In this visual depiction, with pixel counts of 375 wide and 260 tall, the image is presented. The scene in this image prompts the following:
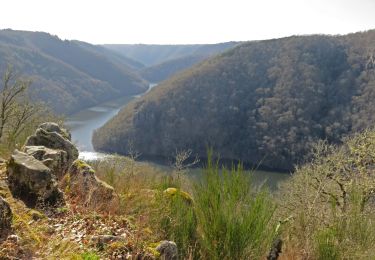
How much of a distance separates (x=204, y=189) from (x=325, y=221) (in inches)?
118

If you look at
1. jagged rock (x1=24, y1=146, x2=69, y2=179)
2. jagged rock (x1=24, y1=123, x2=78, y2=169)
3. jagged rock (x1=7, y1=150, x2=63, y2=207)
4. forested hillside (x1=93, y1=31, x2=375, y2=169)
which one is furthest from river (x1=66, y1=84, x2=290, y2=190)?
jagged rock (x1=7, y1=150, x2=63, y2=207)

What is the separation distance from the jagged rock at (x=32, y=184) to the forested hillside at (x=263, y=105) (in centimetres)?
8557

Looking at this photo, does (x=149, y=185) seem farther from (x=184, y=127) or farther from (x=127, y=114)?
(x=127, y=114)

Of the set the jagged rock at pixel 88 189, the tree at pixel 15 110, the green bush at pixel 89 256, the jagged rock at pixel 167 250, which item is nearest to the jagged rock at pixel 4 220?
the green bush at pixel 89 256

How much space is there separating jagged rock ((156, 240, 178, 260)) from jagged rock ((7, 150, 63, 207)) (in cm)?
184

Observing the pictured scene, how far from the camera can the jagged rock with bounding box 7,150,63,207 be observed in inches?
214

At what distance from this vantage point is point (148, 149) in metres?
105

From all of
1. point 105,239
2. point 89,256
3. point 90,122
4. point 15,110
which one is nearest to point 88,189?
point 105,239

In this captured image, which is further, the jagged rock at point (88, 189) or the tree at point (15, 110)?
the tree at point (15, 110)

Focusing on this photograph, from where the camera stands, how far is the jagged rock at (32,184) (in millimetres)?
5434

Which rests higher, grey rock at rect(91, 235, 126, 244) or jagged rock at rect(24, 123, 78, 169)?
jagged rock at rect(24, 123, 78, 169)

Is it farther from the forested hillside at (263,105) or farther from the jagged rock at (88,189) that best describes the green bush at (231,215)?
the forested hillside at (263,105)

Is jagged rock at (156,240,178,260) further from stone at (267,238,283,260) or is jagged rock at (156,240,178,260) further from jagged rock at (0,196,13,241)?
jagged rock at (0,196,13,241)

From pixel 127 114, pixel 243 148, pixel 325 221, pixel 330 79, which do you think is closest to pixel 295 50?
pixel 330 79
